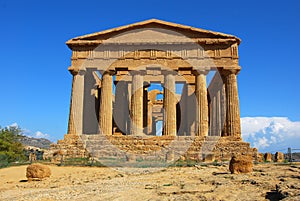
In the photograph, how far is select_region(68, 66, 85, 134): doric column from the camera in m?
27.1

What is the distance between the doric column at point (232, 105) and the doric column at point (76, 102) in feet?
41.0

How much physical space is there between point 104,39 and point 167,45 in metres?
5.59

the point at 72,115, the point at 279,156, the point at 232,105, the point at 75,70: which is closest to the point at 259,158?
the point at 279,156

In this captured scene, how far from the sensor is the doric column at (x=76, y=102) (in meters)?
27.1

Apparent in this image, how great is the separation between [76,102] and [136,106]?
523cm

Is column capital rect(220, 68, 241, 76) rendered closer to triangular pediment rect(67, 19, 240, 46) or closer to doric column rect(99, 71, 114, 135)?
triangular pediment rect(67, 19, 240, 46)

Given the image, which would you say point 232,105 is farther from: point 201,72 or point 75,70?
point 75,70

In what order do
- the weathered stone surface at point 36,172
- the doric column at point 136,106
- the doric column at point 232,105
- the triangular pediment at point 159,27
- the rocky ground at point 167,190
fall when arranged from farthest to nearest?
the triangular pediment at point 159,27 → the doric column at point 136,106 → the doric column at point 232,105 → the weathered stone surface at point 36,172 → the rocky ground at point 167,190

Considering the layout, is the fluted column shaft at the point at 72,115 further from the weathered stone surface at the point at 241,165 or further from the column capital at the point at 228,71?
the weathered stone surface at the point at 241,165

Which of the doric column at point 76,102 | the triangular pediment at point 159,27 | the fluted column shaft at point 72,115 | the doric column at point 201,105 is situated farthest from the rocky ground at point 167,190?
the triangular pediment at point 159,27

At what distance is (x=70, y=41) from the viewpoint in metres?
27.8

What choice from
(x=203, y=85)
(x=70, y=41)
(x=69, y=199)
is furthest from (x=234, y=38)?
(x=69, y=199)

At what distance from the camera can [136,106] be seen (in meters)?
27.6

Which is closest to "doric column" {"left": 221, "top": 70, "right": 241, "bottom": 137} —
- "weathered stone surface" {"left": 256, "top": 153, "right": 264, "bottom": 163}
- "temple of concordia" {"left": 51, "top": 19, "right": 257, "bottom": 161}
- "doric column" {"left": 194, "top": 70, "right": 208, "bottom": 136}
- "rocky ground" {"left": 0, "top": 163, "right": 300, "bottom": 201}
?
"temple of concordia" {"left": 51, "top": 19, "right": 257, "bottom": 161}
